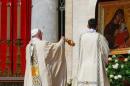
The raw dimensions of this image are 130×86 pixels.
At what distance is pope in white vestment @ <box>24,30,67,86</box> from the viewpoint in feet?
39.1

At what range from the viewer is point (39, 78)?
11.9 m

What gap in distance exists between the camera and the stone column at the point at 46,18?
571 inches

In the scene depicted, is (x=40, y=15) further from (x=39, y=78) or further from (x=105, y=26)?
(x=39, y=78)

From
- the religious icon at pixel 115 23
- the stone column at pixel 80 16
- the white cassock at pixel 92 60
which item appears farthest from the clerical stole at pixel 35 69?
the stone column at pixel 80 16

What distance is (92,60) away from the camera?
37.6ft

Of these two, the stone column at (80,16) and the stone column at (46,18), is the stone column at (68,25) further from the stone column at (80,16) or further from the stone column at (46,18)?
the stone column at (46,18)

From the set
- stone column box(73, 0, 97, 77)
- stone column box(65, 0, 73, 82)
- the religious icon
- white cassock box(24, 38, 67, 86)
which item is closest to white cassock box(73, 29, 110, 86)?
white cassock box(24, 38, 67, 86)

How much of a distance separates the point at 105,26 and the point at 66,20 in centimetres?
111

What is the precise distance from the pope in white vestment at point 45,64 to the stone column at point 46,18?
239 centimetres

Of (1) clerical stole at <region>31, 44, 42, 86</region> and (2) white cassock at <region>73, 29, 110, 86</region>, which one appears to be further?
(1) clerical stole at <region>31, 44, 42, 86</region>

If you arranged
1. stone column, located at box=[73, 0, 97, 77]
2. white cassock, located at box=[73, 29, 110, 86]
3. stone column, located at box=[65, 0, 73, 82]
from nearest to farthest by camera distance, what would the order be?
white cassock, located at box=[73, 29, 110, 86], stone column, located at box=[73, 0, 97, 77], stone column, located at box=[65, 0, 73, 82]

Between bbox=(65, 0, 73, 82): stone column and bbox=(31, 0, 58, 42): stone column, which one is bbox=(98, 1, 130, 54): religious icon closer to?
bbox=(65, 0, 73, 82): stone column

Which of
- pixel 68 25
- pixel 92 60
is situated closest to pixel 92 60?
pixel 92 60

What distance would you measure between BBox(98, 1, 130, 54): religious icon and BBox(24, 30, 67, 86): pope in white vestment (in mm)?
2073
